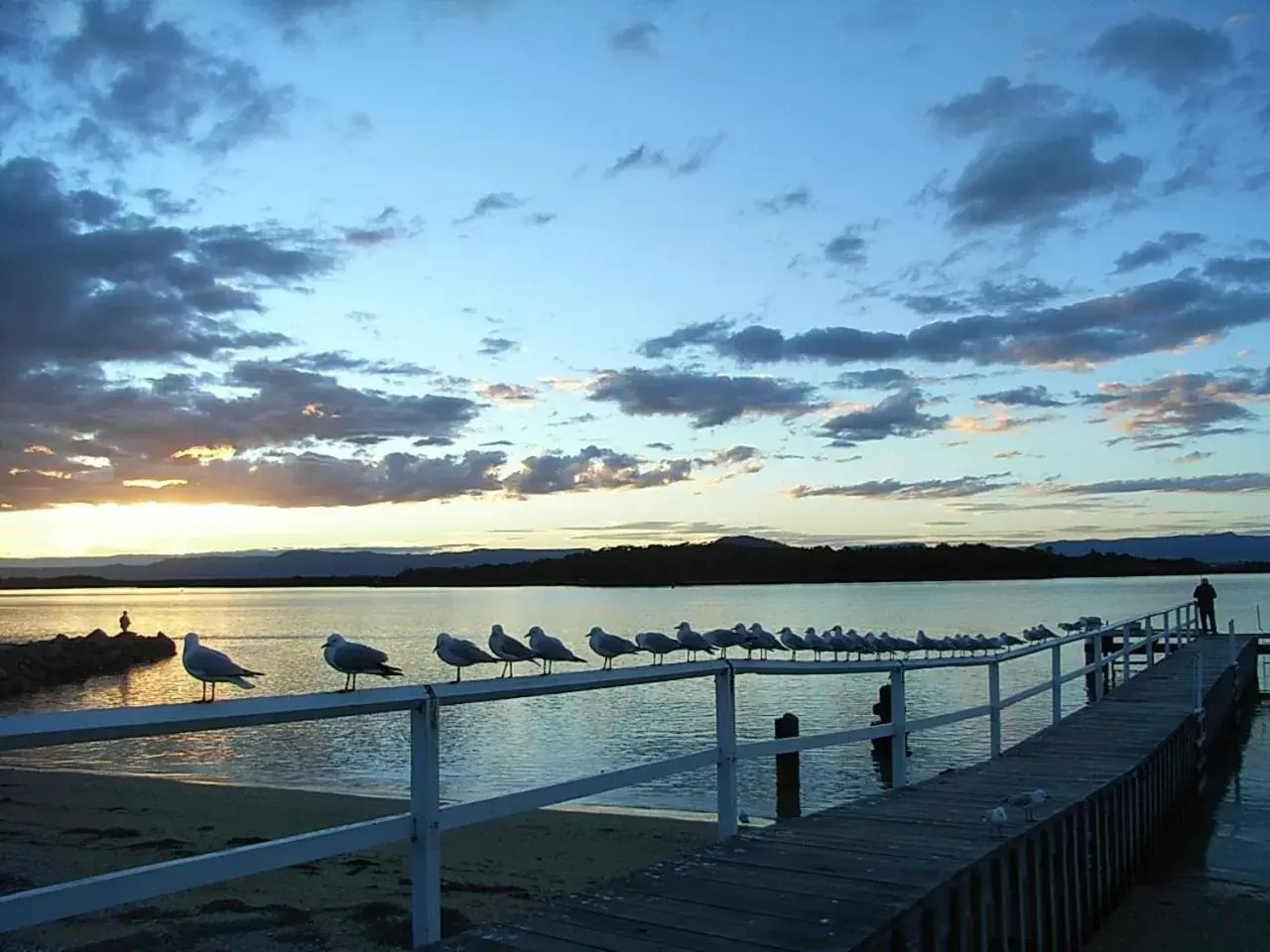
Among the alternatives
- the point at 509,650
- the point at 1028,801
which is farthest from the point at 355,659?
the point at 1028,801

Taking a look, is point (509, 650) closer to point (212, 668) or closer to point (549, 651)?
point (549, 651)

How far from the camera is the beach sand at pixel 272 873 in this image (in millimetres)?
9828

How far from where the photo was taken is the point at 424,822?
4414 millimetres

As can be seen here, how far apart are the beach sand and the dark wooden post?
4.66 feet

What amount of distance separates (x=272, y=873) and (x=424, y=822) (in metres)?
8.75

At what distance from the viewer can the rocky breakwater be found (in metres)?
45.2

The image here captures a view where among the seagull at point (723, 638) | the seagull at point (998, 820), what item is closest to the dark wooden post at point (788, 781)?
the seagull at point (998, 820)

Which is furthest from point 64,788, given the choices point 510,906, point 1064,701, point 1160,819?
point 1064,701

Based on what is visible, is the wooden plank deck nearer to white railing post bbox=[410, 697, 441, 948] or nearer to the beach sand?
white railing post bbox=[410, 697, 441, 948]

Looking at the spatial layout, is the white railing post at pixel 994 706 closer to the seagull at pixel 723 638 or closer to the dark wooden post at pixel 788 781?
the dark wooden post at pixel 788 781

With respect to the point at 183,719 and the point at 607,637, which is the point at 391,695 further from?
the point at 607,637

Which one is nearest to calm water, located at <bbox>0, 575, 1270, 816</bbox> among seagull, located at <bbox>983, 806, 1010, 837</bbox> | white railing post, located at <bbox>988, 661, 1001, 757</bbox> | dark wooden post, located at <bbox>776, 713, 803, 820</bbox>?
dark wooden post, located at <bbox>776, 713, 803, 820</bbox>

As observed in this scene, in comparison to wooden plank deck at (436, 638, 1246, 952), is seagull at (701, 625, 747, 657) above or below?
A: below

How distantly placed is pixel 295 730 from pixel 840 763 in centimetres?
1392
